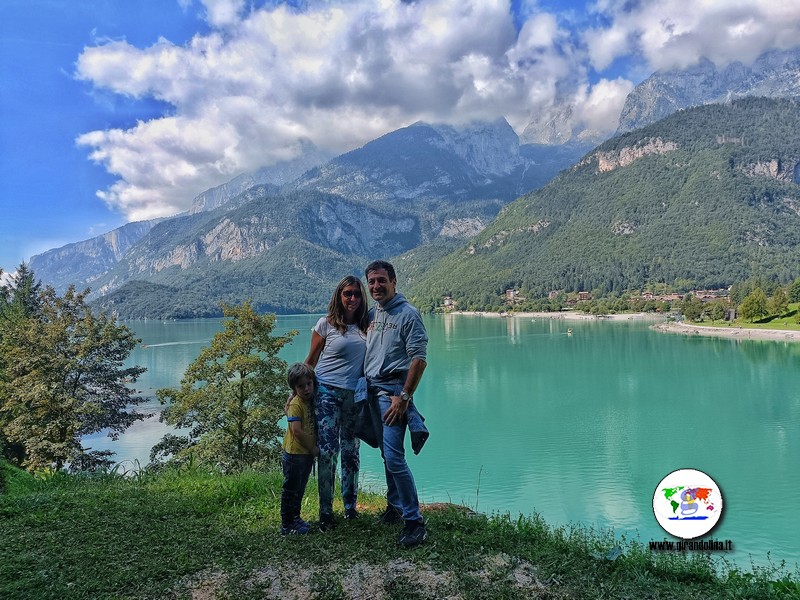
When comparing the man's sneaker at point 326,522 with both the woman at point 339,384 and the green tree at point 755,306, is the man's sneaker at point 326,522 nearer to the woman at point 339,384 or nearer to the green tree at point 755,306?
the woman at point 339,384

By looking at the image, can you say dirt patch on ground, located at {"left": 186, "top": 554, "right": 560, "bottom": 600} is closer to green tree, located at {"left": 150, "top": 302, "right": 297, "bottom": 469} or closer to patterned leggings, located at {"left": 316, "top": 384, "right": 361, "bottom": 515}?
patterned leggings, located at {"left": 316, "top": 384, "right": 361, "bottom": 515}

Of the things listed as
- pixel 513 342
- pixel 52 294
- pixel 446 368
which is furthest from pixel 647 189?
pixel 52 294

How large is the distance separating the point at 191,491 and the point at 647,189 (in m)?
185

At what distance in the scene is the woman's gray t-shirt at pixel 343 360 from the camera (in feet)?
14.0

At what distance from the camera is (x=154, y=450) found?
11836mm

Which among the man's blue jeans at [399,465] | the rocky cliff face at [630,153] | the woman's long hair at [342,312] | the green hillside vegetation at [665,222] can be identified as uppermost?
the rocky cliff face at [630,153]

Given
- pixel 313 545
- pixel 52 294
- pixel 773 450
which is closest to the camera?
pixel 313 545

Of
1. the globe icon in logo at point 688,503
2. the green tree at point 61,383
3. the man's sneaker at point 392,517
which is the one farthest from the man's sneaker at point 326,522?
the green tree at point 61,383

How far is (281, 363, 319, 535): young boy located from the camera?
417 cm

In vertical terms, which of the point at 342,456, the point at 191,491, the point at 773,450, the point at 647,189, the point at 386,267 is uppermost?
the point at 647,189

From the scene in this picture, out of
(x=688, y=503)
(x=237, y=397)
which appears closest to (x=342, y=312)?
(x=688, y=503)

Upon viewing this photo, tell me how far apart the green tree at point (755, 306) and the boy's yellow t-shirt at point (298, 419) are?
249ft

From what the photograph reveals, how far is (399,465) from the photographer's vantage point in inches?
153

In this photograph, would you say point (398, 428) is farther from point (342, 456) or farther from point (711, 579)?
point (711, 579)
